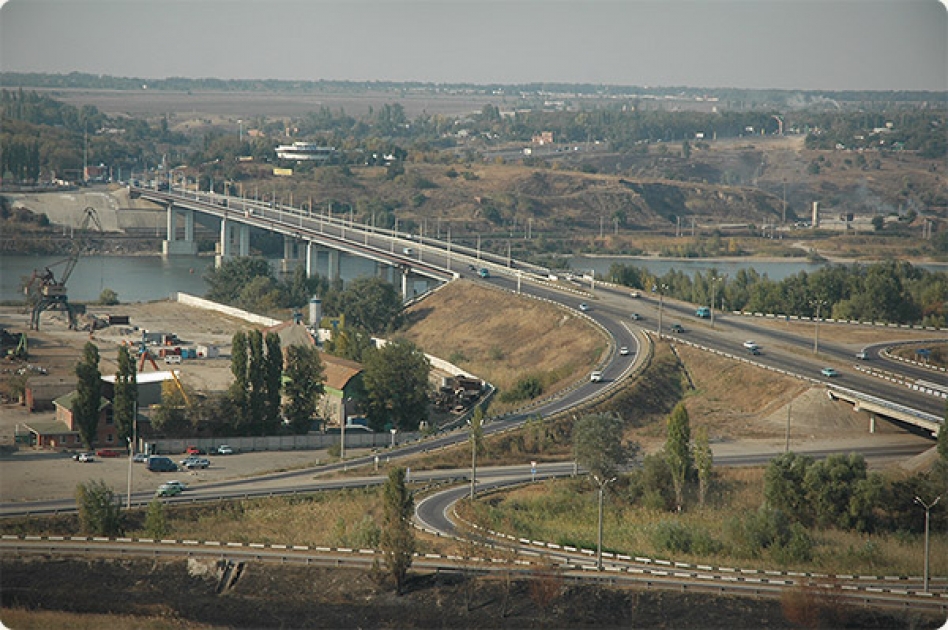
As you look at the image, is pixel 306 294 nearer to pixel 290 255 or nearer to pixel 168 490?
pixel 290 255

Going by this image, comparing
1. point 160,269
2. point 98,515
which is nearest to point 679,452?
point 98,515

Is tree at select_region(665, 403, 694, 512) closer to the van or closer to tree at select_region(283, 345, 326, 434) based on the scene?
tree at select_region(283, 345, 326, 434)

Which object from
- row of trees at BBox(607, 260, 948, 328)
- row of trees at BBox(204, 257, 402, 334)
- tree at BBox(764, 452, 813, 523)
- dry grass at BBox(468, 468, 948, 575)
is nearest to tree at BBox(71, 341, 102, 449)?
dry grass at BBox(468, 468, 948, 575)

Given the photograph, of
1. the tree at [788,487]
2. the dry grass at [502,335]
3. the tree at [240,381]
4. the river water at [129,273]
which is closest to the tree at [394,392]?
the tree at [240,381]

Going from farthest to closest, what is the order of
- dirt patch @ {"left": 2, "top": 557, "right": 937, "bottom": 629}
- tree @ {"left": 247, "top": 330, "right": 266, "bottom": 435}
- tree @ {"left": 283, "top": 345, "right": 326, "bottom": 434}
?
tree @ {"left": 283, "top": 345, "right": 326, "bottom": 434} < tree @ {"left": 247, "top": 330, "right": 266, "bottom": 435} < dirt patch @ {"left": 2, "top": 557, "right": 937, "bottom": 629}

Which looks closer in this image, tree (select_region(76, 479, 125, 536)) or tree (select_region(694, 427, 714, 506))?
tree (select_region(76, 479, 125, 536))

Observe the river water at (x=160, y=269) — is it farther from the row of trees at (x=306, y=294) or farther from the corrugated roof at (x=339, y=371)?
the corrugated roof at (x=339, y=371)

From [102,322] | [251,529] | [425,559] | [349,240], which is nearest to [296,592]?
[425,559]
